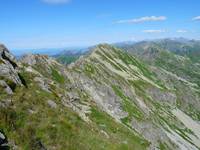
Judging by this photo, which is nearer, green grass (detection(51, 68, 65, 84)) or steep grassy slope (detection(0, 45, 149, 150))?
steep grassy slope (detection(0, 45, 149, 150))

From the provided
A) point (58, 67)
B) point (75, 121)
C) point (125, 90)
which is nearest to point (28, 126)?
point (75, 121)

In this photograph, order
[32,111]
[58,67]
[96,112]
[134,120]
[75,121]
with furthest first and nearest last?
[134,120]
[58,67]
[96,112]
[75,121]
[32,111]

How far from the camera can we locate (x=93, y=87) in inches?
5340

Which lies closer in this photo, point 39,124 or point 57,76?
point 39,124

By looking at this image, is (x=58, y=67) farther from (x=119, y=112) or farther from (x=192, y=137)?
(x=192, y=137)

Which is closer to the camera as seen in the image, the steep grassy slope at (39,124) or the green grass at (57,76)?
the steep grassy slope at (39,124)

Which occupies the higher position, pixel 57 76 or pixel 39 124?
pixel 39 124

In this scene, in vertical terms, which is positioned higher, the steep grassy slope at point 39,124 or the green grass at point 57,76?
the steep grassy slope at point 39,124

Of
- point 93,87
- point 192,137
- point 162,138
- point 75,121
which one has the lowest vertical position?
point 192,137

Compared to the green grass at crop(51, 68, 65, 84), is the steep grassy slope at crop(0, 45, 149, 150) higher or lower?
higher

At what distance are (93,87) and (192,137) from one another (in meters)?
87.7

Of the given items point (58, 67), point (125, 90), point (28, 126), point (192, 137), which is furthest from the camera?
point (192, 137)

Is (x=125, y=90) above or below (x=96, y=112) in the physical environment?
below

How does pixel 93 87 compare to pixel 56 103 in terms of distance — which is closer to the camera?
pixel 56 103
